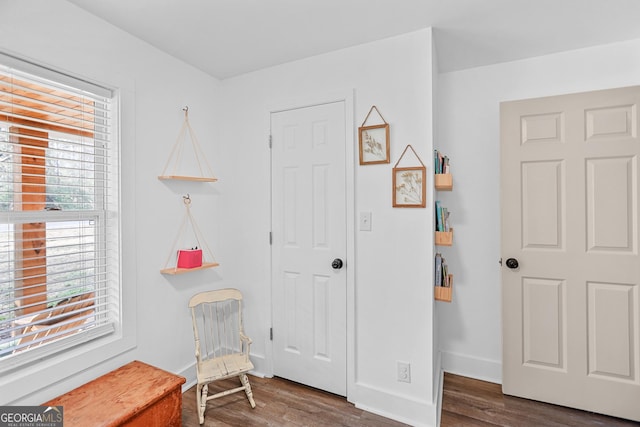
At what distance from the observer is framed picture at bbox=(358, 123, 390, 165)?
7.10 ft

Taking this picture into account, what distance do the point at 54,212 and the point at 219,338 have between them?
1554 millimetres

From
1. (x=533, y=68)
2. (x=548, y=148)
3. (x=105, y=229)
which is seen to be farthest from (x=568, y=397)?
(x=105, y=229)

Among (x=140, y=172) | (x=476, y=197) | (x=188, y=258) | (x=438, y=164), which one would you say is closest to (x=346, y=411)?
(x=188, y=258)

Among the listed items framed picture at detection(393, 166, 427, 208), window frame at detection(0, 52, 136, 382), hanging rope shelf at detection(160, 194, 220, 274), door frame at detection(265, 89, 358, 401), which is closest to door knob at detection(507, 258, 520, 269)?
framed picture at detection(393, 166, 427, 208)

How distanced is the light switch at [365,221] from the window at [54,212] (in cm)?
160

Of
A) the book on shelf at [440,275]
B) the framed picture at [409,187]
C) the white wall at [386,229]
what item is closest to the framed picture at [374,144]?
the white wall at [386,229]

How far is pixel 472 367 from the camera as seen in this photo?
262 cm

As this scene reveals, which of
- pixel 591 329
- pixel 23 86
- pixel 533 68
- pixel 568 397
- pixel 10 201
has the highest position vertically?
pixel 533 68

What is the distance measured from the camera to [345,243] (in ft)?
7.59

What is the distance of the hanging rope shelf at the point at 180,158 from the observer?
2367 millimetres

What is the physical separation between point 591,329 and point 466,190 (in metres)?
1.25

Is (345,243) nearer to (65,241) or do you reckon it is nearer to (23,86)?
(65,241)

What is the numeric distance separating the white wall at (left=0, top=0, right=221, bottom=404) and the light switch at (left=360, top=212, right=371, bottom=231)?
4.32ft

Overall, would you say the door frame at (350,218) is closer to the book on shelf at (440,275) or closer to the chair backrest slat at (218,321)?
the book on shelf at (440,275)
